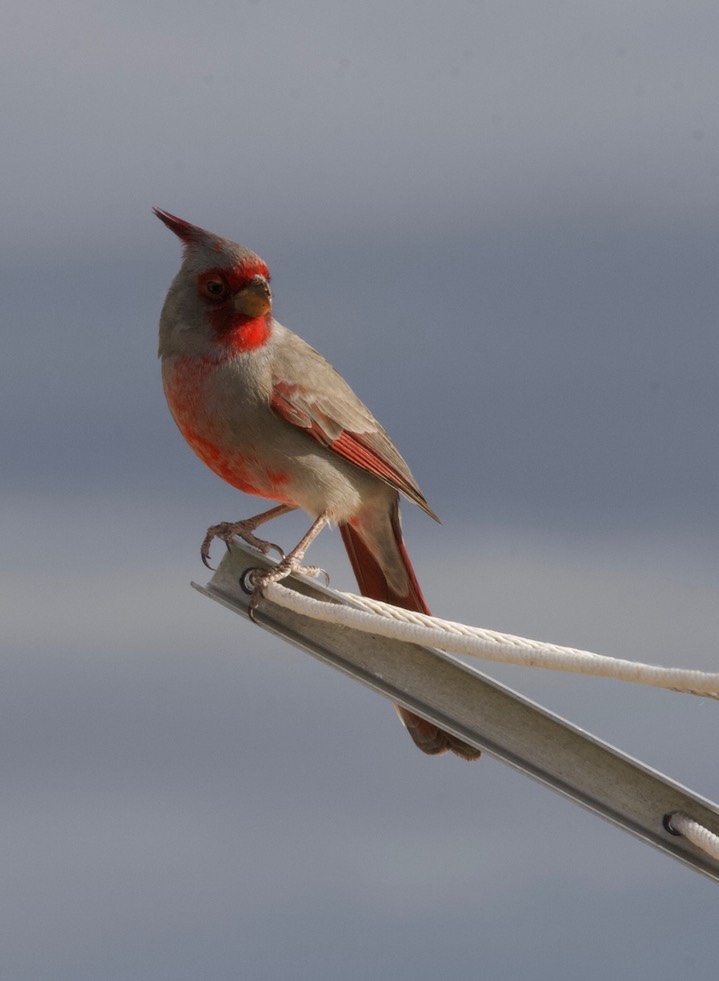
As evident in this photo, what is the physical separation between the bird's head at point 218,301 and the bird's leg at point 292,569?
0.61 m

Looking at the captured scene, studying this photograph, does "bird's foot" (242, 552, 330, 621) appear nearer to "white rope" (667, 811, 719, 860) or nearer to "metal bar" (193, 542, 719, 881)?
"metal bar" (193, 542, 719, 881)

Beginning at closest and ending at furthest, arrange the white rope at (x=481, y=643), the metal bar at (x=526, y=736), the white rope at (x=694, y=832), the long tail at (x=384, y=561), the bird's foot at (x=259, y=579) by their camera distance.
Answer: the white rope at (x=481, y=643), the white rope at (x=694, y=832), the metal bar at (x=526, y=736), the bird's foot at (x=259, y=579), the long tail at (x=384, y=561)

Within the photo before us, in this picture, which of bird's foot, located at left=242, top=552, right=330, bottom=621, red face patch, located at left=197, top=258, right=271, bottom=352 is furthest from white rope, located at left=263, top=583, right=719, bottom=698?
red face patch, located at left=197, top=258, right=271, bottom=352

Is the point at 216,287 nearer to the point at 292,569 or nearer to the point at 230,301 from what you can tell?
the point at 230,301

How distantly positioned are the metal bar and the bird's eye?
1311 mm

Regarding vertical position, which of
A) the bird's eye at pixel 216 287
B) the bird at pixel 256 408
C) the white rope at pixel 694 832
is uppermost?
the bird's eye at pixel 216 287

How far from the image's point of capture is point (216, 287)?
402 centimetres

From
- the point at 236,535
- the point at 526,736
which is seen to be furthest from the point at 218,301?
the point at 526,736

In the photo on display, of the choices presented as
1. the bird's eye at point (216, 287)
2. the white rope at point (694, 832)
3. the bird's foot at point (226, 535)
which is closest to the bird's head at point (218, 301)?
the bird's eye at point (216, 287)

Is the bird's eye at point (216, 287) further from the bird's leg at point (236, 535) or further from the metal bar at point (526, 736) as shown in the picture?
the metal bar at point (526, 736)

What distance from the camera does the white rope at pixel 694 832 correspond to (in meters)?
2.79

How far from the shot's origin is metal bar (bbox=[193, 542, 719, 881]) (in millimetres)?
2896

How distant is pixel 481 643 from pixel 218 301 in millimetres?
1653

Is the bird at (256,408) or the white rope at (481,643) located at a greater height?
the bird at (256,408)
